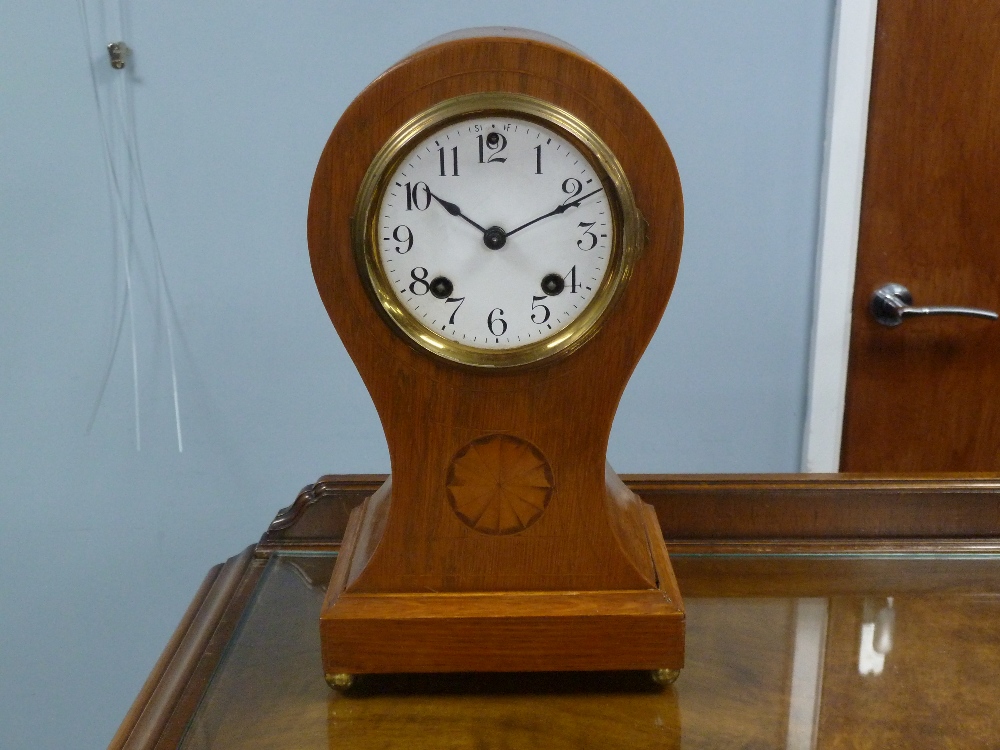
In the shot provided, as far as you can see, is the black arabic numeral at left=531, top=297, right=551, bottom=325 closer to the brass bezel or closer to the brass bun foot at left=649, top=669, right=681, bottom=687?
the brass bezel

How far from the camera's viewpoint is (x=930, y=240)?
1444mm

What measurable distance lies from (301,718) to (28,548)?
0.93 m

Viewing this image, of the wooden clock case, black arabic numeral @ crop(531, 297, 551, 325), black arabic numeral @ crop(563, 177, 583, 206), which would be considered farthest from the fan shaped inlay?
black arabic numeral @ crop(563, 177, 583, 206)

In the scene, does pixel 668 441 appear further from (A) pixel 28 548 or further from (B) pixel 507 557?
(A) pixel 28 548

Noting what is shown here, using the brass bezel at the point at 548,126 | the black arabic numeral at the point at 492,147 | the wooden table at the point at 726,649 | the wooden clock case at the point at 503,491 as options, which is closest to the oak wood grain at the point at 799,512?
the wooden table at the point at 726,649

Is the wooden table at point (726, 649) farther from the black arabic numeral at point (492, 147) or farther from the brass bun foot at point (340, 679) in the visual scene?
the black arabic numeral at point (492, 147)

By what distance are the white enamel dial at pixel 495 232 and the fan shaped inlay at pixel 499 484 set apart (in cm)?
9

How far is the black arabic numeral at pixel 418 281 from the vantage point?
30.8 inches

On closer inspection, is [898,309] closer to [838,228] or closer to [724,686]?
[838,228]

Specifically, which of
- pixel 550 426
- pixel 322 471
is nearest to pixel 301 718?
pixel 550 426

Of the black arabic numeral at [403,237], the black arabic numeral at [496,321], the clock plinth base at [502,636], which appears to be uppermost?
the black arabic numeral at [403,237]

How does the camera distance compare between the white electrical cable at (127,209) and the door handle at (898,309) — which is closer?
the white electrical cable at (127,209)

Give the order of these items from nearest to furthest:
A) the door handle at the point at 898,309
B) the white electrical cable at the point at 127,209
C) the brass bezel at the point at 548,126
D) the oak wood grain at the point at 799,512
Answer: the brass bezel at the point at 548,126, the oak wood grain at the point at 799,512, the white electrical cable at the point at 127,209, the door handle at the point at 898,309

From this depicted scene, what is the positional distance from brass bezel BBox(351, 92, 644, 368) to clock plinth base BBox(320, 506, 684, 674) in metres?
0.22
